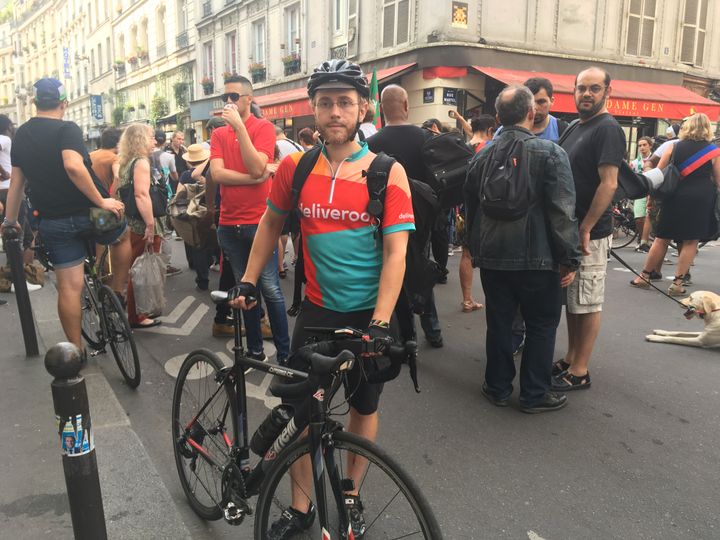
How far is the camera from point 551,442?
322 centimetres

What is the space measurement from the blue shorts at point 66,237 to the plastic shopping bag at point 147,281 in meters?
1.08

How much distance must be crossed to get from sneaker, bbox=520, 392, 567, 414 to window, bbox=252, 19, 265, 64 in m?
20.2

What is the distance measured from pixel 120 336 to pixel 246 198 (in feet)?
4.19

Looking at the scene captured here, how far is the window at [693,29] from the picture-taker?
57.3 feet

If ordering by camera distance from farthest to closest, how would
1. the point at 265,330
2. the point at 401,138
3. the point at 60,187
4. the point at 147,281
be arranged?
the point at 147,281 < the point at 265,330 < the point at 401,138 < the point at 60,187

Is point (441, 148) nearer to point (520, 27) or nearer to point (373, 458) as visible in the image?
point (373, 458)

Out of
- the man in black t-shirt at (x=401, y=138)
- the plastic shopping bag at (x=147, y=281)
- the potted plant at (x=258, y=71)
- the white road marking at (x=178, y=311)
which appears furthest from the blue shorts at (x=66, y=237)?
the potted plant at (x=258, y=71)

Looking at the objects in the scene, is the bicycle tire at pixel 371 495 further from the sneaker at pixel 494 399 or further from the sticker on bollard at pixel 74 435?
the sneaker at pixel 494 399

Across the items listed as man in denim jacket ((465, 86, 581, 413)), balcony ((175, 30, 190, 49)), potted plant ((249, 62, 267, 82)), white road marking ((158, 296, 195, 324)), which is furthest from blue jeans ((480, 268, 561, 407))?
balcony ((175, 30, 190, 49))

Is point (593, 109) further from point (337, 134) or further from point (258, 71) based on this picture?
point (258, 71)

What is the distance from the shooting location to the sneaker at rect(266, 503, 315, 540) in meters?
2.10

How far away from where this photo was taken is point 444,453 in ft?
10.2

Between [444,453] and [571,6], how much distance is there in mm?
15351

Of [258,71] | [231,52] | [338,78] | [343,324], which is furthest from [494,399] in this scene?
[231,52]
